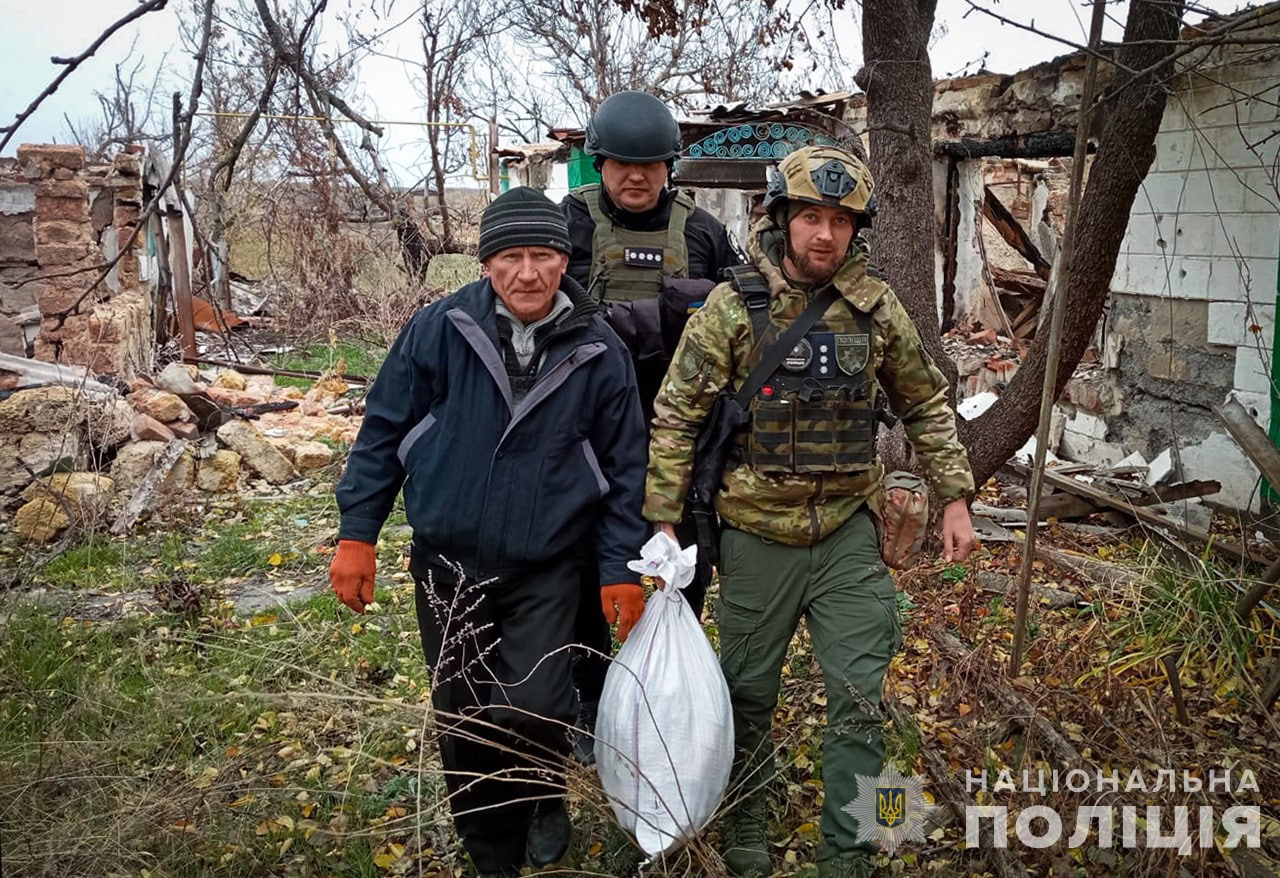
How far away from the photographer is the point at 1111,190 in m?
4.49

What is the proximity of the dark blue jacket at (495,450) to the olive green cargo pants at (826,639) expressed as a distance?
1.13 ft

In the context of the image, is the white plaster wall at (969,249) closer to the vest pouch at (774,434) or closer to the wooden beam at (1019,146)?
the wooden beam at (1019,146)

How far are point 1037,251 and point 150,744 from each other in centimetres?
971

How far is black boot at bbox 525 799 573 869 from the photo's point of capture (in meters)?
2.83

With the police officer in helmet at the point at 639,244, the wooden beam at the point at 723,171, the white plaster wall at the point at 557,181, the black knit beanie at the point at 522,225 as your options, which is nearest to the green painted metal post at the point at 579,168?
the wooden beam at the point at 723,171

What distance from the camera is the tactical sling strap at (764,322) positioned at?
274cm

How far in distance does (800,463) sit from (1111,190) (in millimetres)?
2644

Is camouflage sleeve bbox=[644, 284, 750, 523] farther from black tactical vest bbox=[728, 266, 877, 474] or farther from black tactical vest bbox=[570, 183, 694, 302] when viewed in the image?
black tactical vest bbox=[570, 183, 694, 302]

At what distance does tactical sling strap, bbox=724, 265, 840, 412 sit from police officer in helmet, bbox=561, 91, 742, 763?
0.50 meters

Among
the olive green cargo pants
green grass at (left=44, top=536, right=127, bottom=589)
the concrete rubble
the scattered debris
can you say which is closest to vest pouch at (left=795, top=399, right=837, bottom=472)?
the olive green cargo pants

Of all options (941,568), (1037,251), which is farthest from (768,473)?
(1037,251)

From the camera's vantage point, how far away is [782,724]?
12.1 feet

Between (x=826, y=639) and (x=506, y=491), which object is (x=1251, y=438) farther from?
(x=506, y=491)

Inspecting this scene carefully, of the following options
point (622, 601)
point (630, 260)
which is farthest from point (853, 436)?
point (630, 260)
